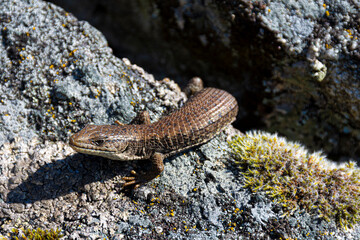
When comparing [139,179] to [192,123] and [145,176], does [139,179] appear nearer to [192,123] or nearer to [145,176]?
[145,176]

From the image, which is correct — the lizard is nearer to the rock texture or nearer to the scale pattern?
the scale pattern

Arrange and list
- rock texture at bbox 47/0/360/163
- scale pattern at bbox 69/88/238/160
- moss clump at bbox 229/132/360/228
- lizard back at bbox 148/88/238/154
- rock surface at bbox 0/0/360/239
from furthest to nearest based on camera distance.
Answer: rock texture at bbox 47/0/360/163
lizard back at bbox 148/88/238/154
moss clump at bbox 229/132/360/228
scale pattern at bbox 69/88/238/160
rock surface at bbox 0/0/360/239

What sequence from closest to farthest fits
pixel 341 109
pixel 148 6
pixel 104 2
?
pixel 341 109 < pixel 148 6 < pixel 104 2

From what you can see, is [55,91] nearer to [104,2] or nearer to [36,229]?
[36,229]

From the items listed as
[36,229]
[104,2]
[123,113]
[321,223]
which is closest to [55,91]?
[123,113]

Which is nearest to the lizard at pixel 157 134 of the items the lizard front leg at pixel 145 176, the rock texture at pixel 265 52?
the lizard front leg at pixel 145 176

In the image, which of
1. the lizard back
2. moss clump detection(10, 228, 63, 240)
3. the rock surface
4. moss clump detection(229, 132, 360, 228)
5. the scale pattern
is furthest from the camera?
the lizard back

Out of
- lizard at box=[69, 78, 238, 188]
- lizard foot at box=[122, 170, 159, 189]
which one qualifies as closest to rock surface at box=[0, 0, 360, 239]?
lizard foot at box=[122, 170, 159, 189]
